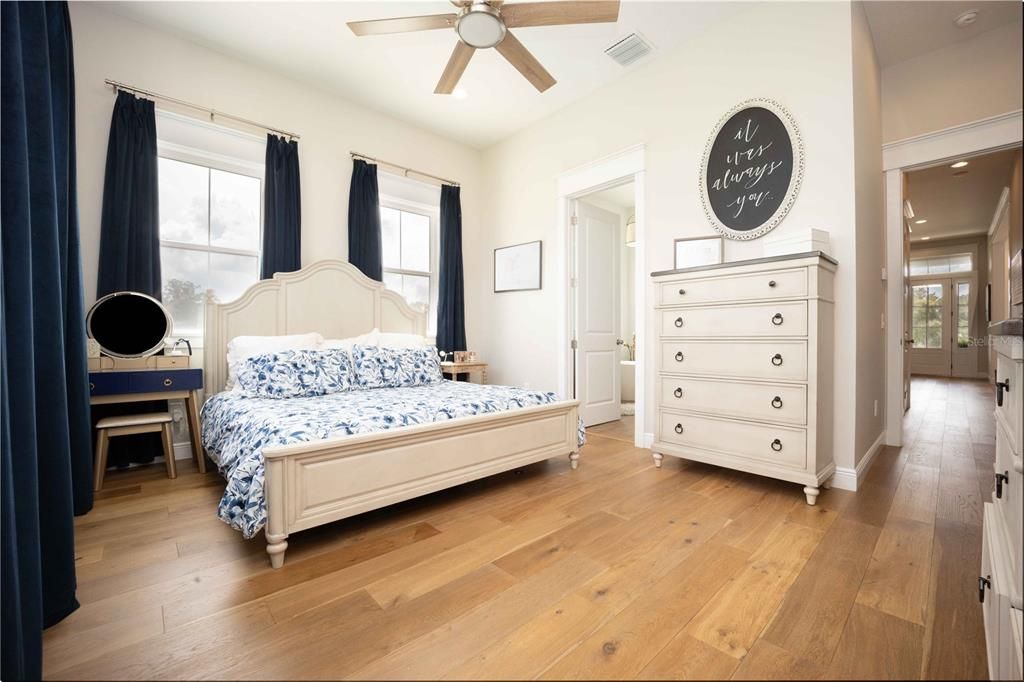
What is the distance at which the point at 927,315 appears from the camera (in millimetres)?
9406

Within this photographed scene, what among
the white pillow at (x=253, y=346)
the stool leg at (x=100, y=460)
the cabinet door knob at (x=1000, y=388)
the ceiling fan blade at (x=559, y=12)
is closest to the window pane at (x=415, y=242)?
the white pillow at (x=253, y=346)

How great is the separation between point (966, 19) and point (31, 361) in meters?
5.28

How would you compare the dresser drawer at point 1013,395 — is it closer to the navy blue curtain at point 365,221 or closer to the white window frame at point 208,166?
the navy blue curtain at point 365,221

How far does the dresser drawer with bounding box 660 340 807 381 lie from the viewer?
8.12 feet

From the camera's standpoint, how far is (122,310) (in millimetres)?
2979

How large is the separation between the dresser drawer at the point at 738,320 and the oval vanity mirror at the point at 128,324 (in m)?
3.49

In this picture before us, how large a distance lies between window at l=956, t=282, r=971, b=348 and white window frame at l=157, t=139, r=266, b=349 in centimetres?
1199

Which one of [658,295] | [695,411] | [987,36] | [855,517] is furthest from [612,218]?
[855,517]

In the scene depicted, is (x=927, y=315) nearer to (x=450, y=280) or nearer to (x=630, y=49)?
(x=630, y=49)

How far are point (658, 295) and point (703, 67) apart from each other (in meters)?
1.78

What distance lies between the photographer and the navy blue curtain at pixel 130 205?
9.87ft

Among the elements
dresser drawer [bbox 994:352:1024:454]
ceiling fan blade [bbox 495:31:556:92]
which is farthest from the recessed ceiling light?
dresser drawer [bbox 994:352:1024:454]

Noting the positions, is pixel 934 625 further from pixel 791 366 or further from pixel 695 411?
pixel 695 411

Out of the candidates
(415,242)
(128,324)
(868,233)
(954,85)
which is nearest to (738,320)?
(868,233)
